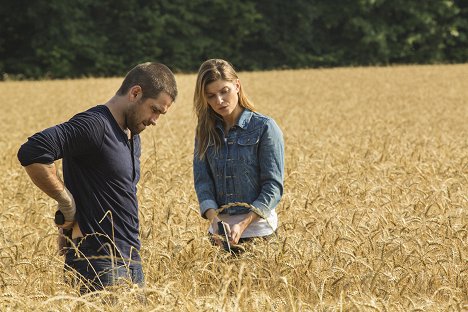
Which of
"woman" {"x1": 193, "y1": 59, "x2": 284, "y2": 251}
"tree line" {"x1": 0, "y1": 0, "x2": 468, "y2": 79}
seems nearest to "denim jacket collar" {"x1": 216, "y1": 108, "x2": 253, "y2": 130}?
"woman" {"x1": 193, "y1": 59, "x2": 284, "y2": 251}

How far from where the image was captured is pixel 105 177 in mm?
3240

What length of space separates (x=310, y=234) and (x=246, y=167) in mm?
755

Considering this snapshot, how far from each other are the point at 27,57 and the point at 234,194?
1179 inches

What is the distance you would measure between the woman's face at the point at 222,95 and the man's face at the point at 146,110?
50 cm

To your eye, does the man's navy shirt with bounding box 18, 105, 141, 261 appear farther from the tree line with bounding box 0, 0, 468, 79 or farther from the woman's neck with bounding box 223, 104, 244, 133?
the tree line with bounding box 0, 0, 468, 79

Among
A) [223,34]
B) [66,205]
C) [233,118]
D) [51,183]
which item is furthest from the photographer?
[223,34]

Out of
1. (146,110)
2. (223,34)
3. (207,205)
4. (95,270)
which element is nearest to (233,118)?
(207,205)

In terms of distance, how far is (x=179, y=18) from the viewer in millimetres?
35656

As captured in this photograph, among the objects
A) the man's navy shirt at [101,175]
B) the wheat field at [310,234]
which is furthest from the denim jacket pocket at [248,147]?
the man's navy shirt at [101,175]

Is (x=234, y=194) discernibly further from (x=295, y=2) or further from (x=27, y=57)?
(x=295, y=2)

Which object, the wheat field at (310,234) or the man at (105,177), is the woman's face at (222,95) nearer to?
the man at (105,177)

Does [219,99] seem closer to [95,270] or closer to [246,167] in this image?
[246,167]

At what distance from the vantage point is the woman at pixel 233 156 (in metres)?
3.74

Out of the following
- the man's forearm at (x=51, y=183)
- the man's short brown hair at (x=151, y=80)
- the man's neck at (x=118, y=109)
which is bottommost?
the man's forearm at (x=51, y=183)
